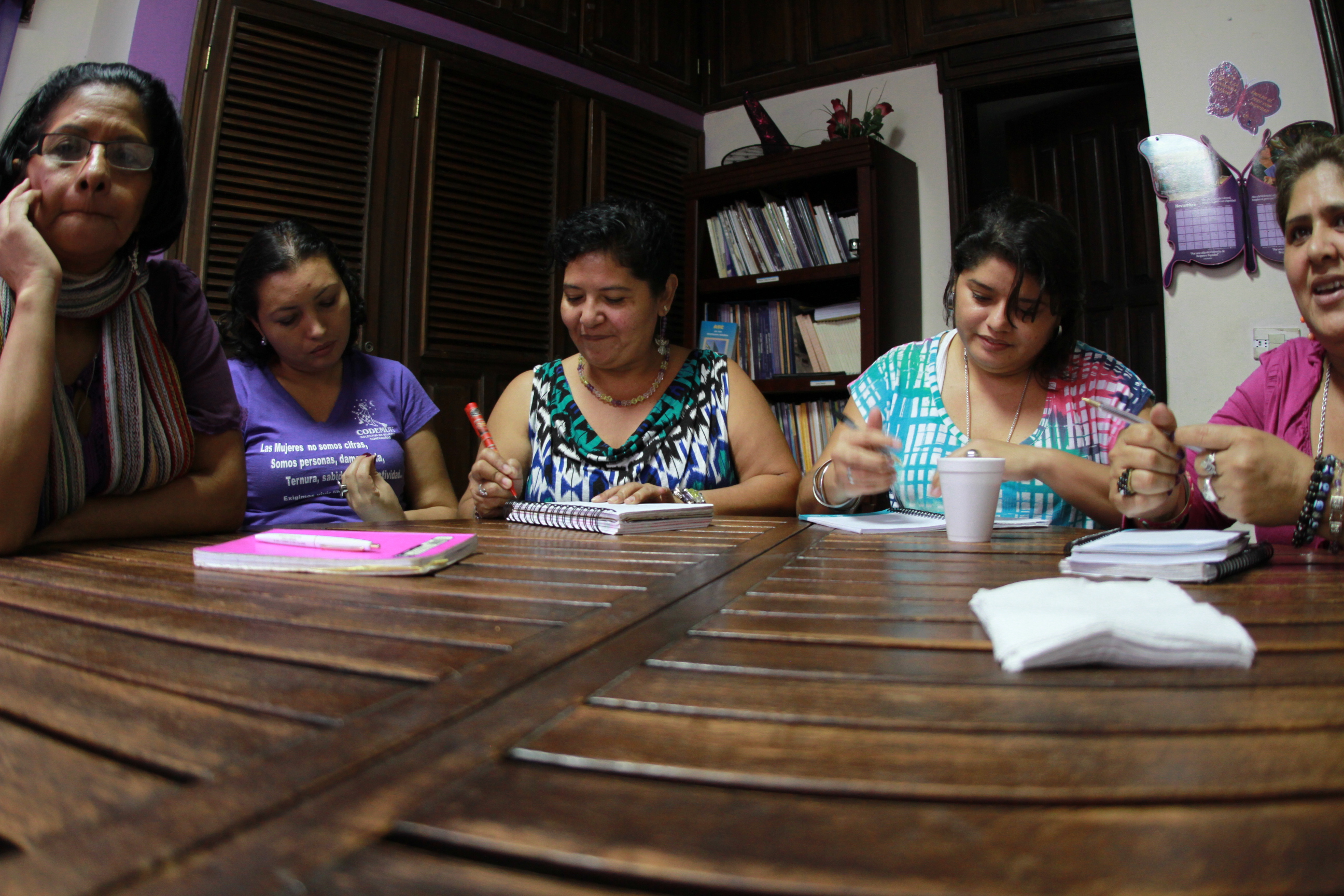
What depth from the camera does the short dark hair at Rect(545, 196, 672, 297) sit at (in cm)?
185

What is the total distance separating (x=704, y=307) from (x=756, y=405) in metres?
1.69

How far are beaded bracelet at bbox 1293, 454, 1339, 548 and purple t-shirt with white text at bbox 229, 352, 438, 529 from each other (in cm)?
168

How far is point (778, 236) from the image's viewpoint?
3.33m

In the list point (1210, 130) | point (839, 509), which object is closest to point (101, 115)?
point (839, 509)

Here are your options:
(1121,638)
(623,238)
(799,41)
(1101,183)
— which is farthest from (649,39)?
(1121,638)

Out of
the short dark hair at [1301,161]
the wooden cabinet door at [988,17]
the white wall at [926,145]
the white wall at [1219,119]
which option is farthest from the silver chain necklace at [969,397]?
the wooden cabinet door at [988,17]

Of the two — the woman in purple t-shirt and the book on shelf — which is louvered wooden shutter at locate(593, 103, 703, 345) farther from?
the woman in purple t-shirt

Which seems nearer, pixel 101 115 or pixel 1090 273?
pixel 101 115

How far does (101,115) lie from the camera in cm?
119

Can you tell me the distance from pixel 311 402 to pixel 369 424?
0.15 meters

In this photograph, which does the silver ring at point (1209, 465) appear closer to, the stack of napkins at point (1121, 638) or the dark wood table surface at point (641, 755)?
the dark wood table surface at point (641, 755)

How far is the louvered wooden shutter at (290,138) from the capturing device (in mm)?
2578

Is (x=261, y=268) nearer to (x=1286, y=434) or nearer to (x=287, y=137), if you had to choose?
(x=287, y=137)

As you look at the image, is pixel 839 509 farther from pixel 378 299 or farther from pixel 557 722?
pixel 378 299
